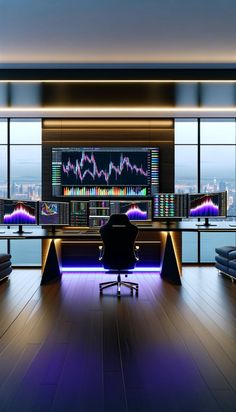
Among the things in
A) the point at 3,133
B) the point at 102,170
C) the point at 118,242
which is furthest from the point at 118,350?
the point at 3,133

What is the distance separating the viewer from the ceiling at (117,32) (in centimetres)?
383

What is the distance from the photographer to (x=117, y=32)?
→ 4.33m

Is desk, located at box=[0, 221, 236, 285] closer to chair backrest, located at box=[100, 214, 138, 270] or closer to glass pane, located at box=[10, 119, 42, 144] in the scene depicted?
chair backrest, located at box=[100, 214, 138, 270]

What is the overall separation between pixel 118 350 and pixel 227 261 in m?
3.50

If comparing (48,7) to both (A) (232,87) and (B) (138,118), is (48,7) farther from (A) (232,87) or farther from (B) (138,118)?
(B) (138,118)

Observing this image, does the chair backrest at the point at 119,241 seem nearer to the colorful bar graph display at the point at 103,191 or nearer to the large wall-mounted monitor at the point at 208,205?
the large wall-mounted monitor at the point at 208,205

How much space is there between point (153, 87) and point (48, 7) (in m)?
1.98

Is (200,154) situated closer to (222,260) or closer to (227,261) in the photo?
(222,260)

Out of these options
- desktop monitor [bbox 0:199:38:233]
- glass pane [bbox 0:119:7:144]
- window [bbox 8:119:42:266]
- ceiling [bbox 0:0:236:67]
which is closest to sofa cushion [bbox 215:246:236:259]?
ceiling [bbox 0:0:236:67]

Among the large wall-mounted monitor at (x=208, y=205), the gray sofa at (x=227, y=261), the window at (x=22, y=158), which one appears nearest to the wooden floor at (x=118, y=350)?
the gray sofa at (x=227, y=261)

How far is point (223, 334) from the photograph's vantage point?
11.5 ft

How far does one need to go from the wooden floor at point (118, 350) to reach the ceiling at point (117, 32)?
3.51 meters

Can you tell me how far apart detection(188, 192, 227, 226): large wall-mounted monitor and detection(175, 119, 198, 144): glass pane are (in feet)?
6.44

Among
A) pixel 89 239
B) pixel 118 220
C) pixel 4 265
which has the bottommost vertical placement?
pixel 4 265
